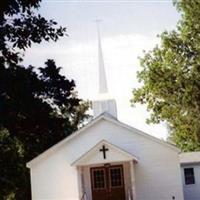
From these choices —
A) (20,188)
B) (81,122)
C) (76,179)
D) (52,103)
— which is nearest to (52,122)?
(52,103)

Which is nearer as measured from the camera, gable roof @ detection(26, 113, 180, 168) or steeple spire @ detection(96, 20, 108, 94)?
gable roof @ detection(26, 113, 180, 168)

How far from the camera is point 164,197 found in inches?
1246

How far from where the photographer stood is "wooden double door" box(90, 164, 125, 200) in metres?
31.9

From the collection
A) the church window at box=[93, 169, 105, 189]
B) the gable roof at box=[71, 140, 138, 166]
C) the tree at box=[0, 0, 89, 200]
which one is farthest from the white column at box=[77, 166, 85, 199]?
the tree at box=[0, 0, 89, 200]

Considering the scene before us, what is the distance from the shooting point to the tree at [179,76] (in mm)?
33094

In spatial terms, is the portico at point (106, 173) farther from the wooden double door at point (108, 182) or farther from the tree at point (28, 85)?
the tree at point (28, 85)

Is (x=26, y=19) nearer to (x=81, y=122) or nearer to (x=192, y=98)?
(x=192, y=98)

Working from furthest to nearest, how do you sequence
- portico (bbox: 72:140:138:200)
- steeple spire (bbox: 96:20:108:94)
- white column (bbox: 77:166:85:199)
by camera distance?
steeple spire (bbox: 96:20:108:94) < portico (bbox: 72:140:138:200) < white column (bbox: 77:166:85:199)

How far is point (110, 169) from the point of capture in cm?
3250

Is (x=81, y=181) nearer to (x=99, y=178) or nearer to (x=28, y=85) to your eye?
(x=99, y=178)

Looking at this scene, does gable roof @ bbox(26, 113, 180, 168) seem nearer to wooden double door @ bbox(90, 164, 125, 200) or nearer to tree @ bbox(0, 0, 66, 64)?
wooden double door @ bbox(90, 164, 125, 200)

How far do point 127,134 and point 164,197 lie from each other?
4461 mm

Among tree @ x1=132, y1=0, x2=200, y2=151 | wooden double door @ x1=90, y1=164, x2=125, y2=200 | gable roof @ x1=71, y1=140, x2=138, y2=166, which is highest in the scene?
tree @ x1=132, y1=0, x2=200, y2=151

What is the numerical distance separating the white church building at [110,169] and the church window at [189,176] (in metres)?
10.4
